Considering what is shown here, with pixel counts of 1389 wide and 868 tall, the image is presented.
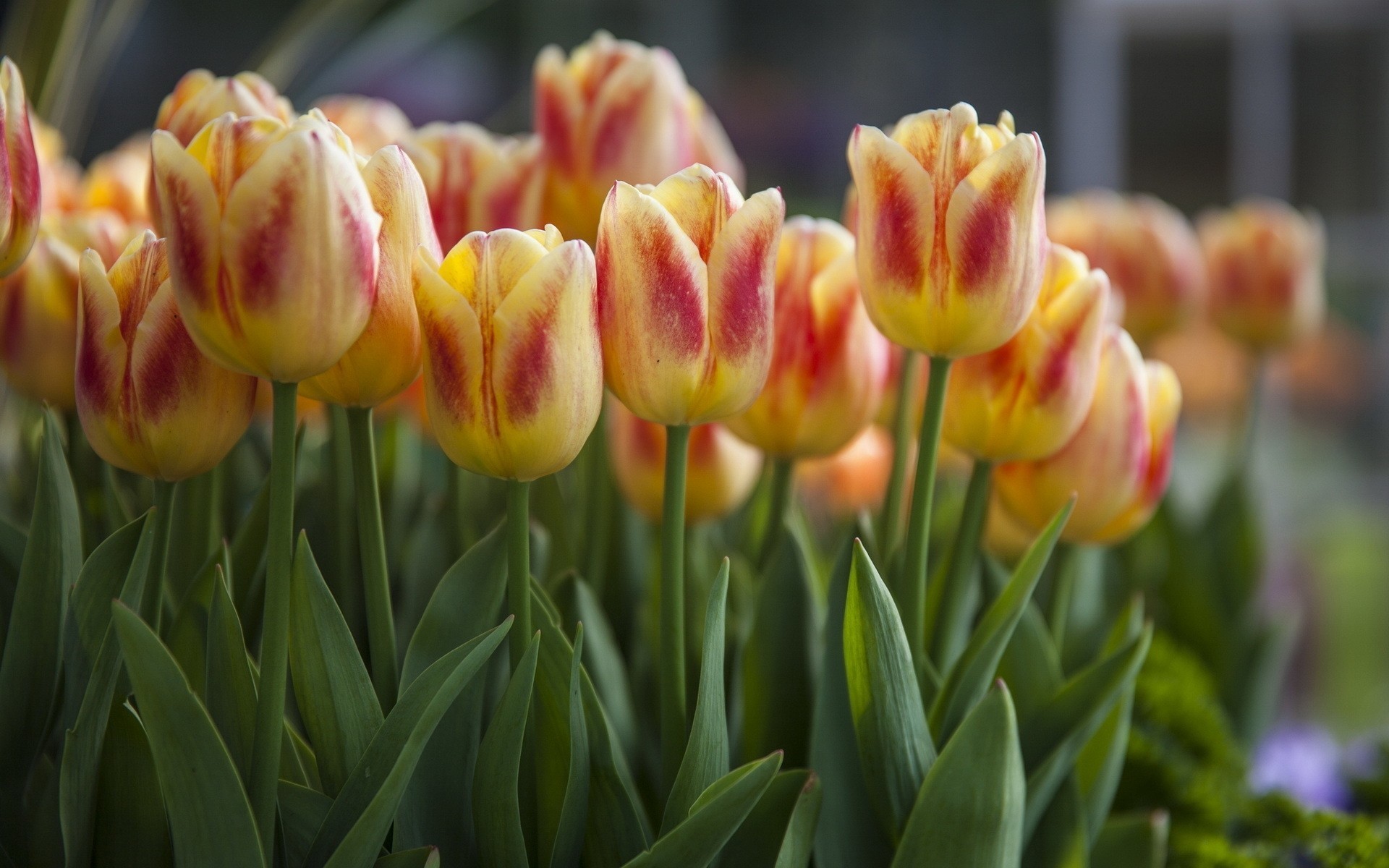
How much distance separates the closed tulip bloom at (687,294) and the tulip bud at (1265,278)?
0.54m

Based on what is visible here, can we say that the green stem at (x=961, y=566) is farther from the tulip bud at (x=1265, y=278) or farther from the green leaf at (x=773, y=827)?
the tulip bud at (x=1265, y=278)

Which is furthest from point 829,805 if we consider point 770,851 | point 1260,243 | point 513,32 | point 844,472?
point 513,32

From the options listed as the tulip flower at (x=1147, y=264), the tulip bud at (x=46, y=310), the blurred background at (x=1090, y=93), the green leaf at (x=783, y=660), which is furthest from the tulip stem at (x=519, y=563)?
the blurred background at (x=1090, y=93)

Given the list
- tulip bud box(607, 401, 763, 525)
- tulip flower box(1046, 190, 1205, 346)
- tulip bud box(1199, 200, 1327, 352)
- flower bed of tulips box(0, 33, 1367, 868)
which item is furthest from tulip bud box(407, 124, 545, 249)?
tulip bud box(1199, 200, 1327, 352)

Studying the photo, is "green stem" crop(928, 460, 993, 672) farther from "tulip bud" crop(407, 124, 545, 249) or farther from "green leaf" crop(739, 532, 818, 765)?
"tulip bud" crop(407, 124, 545, 249)

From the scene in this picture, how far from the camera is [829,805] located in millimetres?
362

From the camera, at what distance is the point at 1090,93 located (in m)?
3.01

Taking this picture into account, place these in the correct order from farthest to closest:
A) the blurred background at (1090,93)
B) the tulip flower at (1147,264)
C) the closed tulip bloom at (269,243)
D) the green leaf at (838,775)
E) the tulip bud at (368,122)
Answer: the blurred background at (1090,93) < the tulip flower at (1147,264) < the tulip bud at (368,122) < the green leaf at (838,775) < the closed tulip bloom at (269,243)

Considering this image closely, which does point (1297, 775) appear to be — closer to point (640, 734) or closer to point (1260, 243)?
point (1260, 243)

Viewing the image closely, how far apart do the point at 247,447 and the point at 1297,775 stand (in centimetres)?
61

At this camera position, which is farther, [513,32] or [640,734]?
[513,32]

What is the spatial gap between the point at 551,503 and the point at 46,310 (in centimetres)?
20

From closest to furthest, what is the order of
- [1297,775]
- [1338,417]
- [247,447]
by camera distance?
[247,447], [1297,775], [1338,417]

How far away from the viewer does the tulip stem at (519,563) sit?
0.31m
